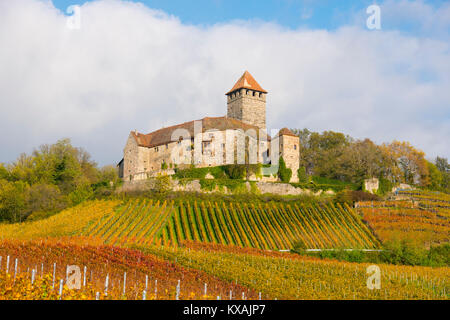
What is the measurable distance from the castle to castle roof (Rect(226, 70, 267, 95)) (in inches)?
356

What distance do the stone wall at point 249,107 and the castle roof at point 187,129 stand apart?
16.4 feet

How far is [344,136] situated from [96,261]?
168 ft

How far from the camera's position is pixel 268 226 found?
1198 inches

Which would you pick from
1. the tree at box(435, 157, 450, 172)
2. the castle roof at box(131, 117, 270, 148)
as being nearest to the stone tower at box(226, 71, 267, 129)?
the castle roof at box(131, 117, 270, 148)

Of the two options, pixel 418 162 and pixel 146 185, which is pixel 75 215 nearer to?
pixel 146 185

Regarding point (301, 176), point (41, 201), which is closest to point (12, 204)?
point (41, 201)

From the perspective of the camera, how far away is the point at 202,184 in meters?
39.4

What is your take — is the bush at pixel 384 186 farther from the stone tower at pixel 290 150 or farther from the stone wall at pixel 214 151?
the stone wall at pixel 214 151

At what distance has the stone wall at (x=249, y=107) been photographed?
183ft

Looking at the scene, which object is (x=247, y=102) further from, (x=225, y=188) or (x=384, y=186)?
(x=384, y=186)

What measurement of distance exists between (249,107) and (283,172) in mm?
15156

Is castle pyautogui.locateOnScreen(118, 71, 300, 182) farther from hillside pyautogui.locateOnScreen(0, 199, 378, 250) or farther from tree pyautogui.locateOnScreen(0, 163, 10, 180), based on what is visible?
tree pyautogui.locateOnScreen(0, 163, 10, 180)

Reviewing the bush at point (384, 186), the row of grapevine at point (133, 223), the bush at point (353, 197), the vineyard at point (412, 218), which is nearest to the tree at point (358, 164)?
the bush at point (384, 186)

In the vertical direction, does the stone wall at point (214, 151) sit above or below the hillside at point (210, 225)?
above
